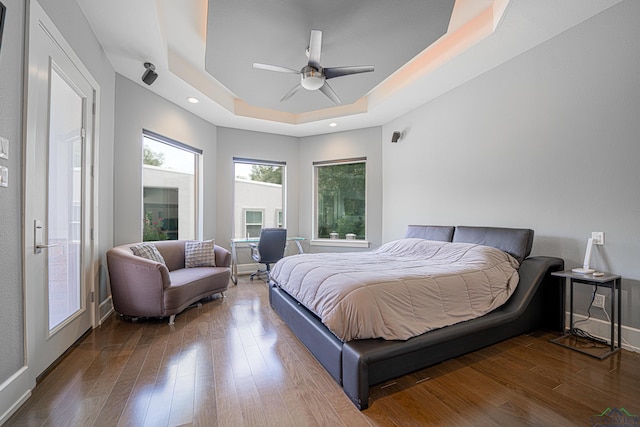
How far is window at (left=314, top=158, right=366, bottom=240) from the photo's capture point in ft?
17.9

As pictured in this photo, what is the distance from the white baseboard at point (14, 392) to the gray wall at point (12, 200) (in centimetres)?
3

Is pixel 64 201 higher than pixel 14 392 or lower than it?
higher

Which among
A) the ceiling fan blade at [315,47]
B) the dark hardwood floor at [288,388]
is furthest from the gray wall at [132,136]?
the ceiling fan blade at [315,47]

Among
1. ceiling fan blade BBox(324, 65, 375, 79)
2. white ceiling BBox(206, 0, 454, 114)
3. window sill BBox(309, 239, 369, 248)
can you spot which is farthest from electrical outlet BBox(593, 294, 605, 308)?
window sill BBox(309, 239, 369, 248)

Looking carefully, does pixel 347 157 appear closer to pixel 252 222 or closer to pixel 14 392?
pixel 252 222

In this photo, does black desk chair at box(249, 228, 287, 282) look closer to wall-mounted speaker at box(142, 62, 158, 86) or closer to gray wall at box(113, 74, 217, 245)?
gray wall at box(113, 74, 217, 245)

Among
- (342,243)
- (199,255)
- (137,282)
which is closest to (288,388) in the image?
(137,282)

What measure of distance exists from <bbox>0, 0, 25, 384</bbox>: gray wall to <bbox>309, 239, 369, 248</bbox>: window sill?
4358mm

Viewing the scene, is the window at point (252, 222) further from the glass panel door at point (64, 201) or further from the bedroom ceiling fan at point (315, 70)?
the bedroom ceiling fan at point (315, 70)

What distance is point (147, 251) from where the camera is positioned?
321 centimetres

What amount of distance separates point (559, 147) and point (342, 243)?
3500 millimetres

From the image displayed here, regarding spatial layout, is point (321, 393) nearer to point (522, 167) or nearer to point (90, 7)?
point (522, 167)

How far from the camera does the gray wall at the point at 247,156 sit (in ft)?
17.2

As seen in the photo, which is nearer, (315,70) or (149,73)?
(315,70)
